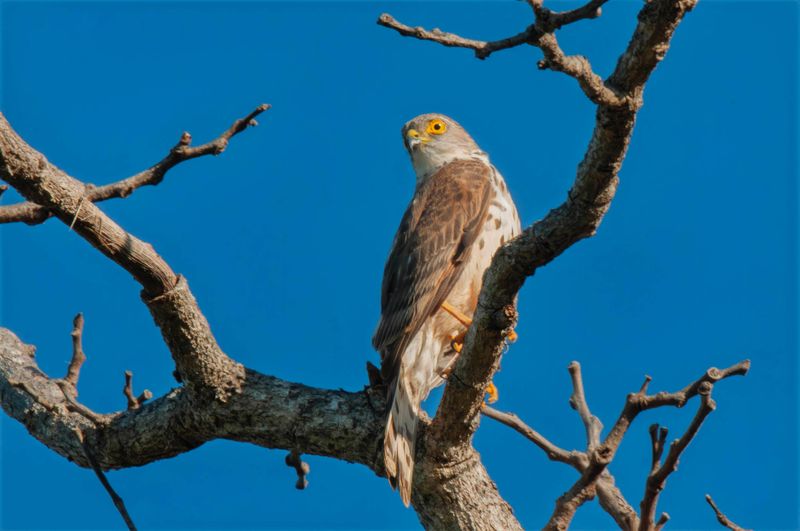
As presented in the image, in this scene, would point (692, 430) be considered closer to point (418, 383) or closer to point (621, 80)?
point (621, 80)

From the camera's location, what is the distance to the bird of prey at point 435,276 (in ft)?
18.1

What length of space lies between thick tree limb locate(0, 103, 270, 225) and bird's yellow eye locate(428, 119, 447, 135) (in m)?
2.88

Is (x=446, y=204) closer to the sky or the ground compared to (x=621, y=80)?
closer to the sky

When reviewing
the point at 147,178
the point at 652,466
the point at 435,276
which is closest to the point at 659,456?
the point at 652,466

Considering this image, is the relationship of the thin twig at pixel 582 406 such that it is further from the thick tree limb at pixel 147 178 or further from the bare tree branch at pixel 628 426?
the thick tree limb at pixel 147 178

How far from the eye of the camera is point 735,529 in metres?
4.55

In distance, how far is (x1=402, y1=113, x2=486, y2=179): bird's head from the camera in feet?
23.6

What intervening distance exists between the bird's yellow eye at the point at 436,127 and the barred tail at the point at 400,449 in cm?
282

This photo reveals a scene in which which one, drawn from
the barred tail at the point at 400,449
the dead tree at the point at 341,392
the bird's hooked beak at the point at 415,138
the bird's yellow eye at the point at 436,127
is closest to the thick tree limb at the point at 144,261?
the dead tree at the point at 341,392

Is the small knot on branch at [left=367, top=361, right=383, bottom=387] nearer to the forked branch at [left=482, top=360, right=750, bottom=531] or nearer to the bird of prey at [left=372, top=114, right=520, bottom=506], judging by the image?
the bird of prey at [left=372, top=114, right=520, bottom=506]

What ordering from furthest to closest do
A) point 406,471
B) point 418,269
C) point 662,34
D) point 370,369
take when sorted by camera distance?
point 418,269, point 370,369, point 406,471, point 662,34

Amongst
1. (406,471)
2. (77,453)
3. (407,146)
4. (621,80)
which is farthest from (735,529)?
(407,146)

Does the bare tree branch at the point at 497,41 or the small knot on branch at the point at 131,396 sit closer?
the bare tree branch at the point at 497,41

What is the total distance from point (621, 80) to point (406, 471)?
2.27 m
